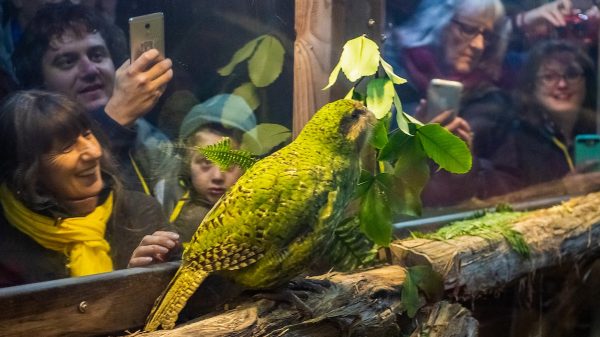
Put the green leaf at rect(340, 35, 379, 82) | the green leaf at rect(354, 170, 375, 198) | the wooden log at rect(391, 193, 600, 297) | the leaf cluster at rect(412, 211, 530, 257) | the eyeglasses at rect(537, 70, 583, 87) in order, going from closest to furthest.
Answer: the green leaf at rect(340, 35, 379, 82) → the green leaf at rect(354, 170, 375, 198) → the wooden log at rect(391, 193, 600, 297) → the leaf cluster at rect(412, 211, 530, 257) → the eyeglasses at rect(537, 70, 583, 87)

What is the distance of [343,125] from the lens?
198 centimetres

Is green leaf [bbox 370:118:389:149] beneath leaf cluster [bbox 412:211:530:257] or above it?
above

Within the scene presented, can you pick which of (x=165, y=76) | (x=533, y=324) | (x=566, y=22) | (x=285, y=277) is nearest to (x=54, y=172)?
(x=165, y=76)

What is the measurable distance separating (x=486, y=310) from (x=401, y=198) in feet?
2.58

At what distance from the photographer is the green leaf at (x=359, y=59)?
2117 millimetres

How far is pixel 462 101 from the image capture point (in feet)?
10.1

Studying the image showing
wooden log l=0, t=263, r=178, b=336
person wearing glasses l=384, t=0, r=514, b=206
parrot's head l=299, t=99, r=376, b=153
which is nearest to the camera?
wooden log l=0, t=263, r=178, b=336

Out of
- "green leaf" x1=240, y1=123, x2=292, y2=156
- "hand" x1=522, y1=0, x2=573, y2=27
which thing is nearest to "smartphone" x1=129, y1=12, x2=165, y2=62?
"green leaf" x1=240, y1=123, x2=292, y2=156

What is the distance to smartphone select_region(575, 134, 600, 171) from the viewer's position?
3600 millimetres

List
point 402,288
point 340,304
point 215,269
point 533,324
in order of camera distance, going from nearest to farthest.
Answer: point 215,269 < point 340,304 < point 402,288 < point 533,324

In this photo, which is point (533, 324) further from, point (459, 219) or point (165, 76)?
point (165, 76)

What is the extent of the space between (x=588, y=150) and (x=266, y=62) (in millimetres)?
2102

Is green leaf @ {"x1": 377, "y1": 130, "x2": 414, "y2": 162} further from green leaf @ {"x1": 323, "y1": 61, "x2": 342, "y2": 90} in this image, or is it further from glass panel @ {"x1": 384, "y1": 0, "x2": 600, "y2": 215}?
glass panel @ {"x1": 384, "y1": 0, "x2": 600, "y2": 215}

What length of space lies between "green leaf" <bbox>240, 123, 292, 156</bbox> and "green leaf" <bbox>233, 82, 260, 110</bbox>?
73mm
